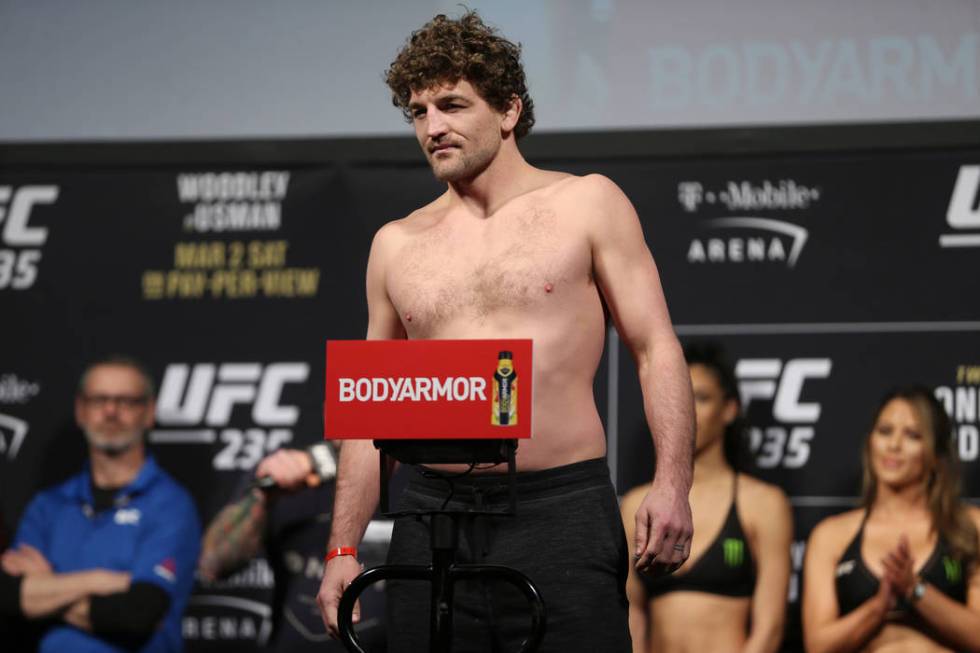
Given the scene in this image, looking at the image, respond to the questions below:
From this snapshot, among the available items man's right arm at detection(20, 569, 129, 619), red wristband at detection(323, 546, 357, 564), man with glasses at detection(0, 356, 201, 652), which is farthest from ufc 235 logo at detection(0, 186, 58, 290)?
red wristband at detection(323, 546, 357, 564)

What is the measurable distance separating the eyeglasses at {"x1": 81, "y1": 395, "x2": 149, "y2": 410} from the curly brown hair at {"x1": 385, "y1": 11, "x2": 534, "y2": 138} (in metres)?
2.29

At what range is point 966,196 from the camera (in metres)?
4.26

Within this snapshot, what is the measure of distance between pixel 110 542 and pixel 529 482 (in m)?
2.51

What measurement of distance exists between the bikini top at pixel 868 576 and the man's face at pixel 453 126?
2.14m

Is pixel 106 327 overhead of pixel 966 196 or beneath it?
beneath

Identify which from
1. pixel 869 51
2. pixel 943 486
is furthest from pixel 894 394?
pixel 869 51

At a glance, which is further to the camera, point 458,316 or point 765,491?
point 765,491

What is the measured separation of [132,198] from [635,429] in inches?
74.3

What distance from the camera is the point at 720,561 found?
4.23 meters

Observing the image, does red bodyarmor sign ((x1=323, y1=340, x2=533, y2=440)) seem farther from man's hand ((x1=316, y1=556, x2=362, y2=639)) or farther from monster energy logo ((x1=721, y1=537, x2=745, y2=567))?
monster energy logo ((x1=721, y1=537, x2=745, y2=567))

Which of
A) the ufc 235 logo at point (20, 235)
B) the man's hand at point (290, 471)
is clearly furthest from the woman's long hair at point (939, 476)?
the ufc 235 logo at point (20, 235)

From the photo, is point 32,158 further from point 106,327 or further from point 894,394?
point 894,394

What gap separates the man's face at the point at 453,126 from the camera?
2.55 metres

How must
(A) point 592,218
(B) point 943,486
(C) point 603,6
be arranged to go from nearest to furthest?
(A) point 592,218 < (B) point 943,486 < (C) point 603,6
